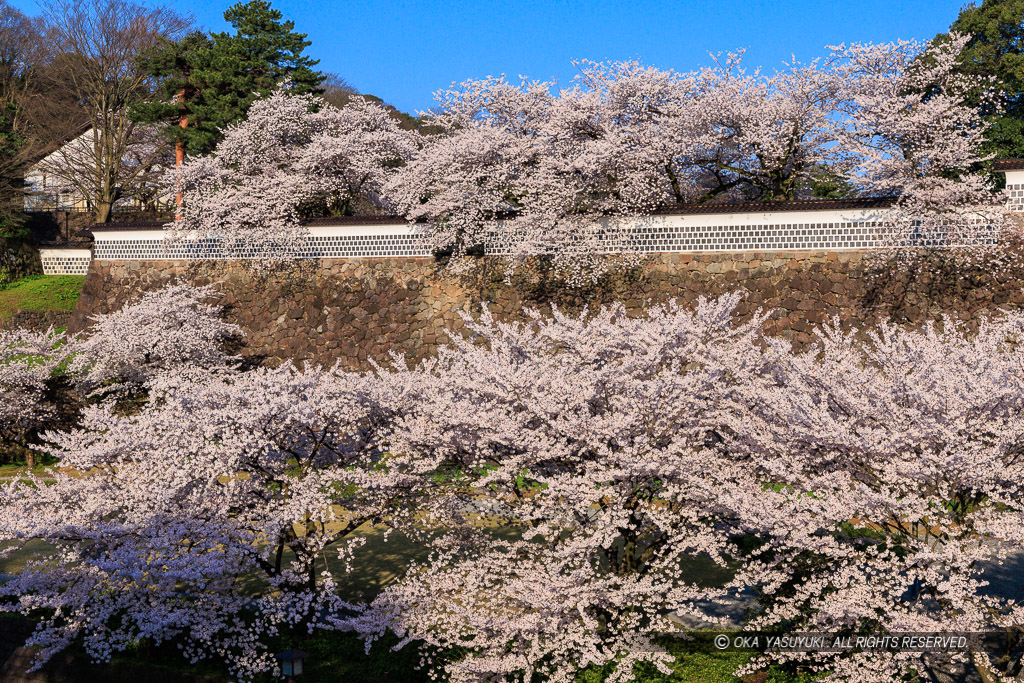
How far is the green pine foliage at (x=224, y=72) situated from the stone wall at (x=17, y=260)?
688 cm

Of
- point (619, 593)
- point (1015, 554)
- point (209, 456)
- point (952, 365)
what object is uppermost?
point (952, 365)

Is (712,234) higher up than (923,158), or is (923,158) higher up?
(923,158)

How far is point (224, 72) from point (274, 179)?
30.1 ft

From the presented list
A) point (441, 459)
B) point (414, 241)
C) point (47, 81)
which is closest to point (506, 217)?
point (414, 241)

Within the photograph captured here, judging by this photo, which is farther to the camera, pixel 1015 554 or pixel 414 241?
pixel 414 241

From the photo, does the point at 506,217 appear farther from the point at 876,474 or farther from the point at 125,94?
the point at 125,94

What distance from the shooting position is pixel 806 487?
8125 mm

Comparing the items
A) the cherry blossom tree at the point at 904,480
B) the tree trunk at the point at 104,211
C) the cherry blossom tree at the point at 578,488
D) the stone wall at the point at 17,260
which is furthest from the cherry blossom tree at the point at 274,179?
the cherry blossom tree at the point at 904,480

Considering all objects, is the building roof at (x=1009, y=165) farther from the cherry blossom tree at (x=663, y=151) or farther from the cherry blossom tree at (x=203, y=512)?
the cherry blossom tree at (x=203, y=512)

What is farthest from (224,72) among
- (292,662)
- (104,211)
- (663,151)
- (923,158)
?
(292,662)

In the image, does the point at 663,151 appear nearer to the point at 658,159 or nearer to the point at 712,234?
the point at 658,159

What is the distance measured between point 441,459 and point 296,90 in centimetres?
2585

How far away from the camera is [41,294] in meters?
29.4

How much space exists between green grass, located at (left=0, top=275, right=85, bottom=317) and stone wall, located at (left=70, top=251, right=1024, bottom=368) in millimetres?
3702
